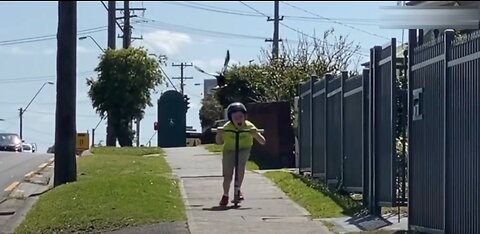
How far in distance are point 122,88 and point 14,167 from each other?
1628 cm

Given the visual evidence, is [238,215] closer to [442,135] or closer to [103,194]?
[103,194]

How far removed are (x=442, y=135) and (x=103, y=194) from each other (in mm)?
6603

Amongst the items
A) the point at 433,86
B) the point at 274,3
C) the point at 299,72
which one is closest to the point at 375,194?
the point at 433,86

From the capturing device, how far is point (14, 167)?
2608 cm

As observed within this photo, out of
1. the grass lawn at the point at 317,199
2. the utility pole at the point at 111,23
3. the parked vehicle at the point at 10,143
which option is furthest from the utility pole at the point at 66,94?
the utility pole at the point at 111,23

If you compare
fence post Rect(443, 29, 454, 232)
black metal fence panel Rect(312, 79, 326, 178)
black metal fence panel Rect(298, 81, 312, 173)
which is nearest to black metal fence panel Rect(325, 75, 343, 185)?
black metal fence panel Rect(312, 79, 326, 178)

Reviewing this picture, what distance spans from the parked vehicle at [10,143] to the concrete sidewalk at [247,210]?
21.7 metres

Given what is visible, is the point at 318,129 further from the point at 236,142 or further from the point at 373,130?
the point at 373,130

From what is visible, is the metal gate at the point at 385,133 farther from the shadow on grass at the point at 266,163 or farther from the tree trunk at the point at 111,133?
the tree trunk at the point at 111,133

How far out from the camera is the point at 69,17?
18.2 metres

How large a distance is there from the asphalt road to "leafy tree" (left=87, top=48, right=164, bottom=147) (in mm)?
10737

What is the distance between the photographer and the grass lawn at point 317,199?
13.8m

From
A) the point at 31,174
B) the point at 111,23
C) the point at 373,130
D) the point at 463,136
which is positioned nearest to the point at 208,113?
the point at 111,23

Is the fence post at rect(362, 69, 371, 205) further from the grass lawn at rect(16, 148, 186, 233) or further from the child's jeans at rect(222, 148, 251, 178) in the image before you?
the grass lawn at rect(16, 148, 186, 233)
